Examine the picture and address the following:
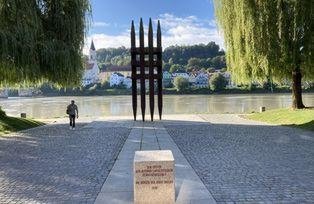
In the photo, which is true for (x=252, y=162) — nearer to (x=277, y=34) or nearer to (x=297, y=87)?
(x=277, y=34)

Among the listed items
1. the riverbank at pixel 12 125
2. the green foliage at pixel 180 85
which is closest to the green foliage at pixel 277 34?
the riverbank at pixel 12 125

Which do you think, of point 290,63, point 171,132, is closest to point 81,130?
point 171,132

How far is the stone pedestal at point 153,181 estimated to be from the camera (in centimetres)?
750

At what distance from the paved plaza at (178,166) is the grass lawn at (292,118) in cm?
246

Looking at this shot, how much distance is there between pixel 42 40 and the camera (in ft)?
74.4

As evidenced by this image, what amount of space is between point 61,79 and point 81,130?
3.08 metres

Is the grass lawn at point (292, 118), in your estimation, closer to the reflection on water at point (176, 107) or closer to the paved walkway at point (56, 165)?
the paved walkway at point (56, 165)

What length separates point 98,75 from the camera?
6383 inches

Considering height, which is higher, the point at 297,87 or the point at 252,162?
the point at 297,87

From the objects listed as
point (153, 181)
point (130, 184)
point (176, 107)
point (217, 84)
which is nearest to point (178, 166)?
point (130, 184)

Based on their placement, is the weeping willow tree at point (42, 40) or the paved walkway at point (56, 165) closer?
the paved walkway at point (56, 165)

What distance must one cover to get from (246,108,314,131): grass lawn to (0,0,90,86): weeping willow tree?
35.4 ft

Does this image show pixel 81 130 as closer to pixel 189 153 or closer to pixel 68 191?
pixel 189 153

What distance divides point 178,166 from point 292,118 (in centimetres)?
1471
